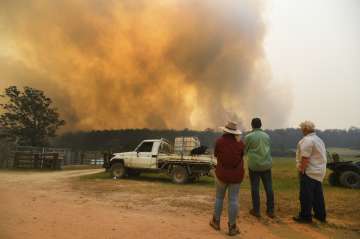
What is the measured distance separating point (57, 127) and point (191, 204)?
3947 centimetres

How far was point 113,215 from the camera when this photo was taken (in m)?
5.94

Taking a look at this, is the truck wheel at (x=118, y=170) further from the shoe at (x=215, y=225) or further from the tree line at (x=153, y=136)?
the tree line at (x=153, y=136)

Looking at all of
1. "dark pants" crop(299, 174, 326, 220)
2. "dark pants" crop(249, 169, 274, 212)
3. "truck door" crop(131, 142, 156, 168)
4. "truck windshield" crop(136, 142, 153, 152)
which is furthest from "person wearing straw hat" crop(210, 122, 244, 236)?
"truck windshield" crop(136, 142, 153, 152)

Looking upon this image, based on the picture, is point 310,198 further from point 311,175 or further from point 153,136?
point 153,136

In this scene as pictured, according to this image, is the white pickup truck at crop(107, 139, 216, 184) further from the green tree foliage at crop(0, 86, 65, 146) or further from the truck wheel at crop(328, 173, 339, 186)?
the green tree foliage at crop(0, 86, 65, 146)

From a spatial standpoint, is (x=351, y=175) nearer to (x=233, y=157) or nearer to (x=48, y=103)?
(x=233, y=157)

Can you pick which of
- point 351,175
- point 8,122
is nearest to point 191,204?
point 351,175

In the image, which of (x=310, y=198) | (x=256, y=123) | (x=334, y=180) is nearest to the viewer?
(x=310, y=198)

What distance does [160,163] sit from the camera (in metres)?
15.1

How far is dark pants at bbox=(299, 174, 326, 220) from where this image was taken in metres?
5.95

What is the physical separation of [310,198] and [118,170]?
11.4 metres

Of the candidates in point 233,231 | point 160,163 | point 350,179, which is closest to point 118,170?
point 160,163

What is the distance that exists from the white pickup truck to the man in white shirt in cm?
834

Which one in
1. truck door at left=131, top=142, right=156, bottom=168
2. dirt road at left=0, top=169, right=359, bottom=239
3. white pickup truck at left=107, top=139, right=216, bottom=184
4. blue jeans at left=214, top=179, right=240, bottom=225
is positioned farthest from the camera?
truck door at left=131, top=142, right=156, bottom=168
